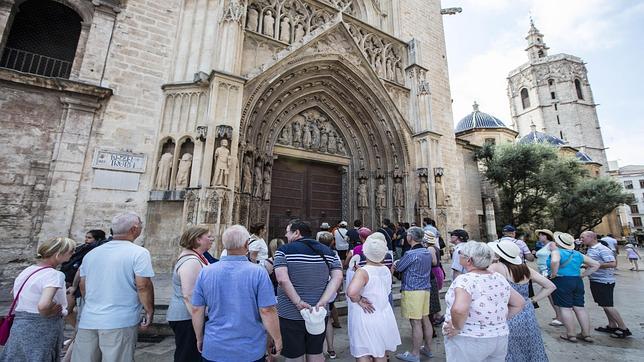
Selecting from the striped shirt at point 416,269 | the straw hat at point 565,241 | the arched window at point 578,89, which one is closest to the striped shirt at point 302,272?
the striped shirt at point 416,269

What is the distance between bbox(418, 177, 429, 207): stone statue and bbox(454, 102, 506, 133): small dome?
15.9 meters

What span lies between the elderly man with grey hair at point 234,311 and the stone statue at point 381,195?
910cm

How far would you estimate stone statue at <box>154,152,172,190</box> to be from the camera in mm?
7035

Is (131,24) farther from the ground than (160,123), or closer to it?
farther from the ground

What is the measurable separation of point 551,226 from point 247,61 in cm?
2063

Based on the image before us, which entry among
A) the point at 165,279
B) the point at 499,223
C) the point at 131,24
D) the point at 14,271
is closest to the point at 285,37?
the point at 131,24

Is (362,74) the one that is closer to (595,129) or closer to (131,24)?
(131,24)

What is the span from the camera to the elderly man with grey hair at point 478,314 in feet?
6.57

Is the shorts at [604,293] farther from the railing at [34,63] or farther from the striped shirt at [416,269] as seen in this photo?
the railing at [34,63]

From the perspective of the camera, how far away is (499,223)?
16.1 metres

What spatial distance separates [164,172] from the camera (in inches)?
279

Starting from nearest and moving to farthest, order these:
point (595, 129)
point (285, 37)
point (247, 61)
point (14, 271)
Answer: point (14, 271) → point (247, 61) → point (285, 37) → point (595, 129)

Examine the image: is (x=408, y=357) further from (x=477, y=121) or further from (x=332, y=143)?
(x=477, y=121)

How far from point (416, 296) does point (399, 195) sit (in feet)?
24.6
